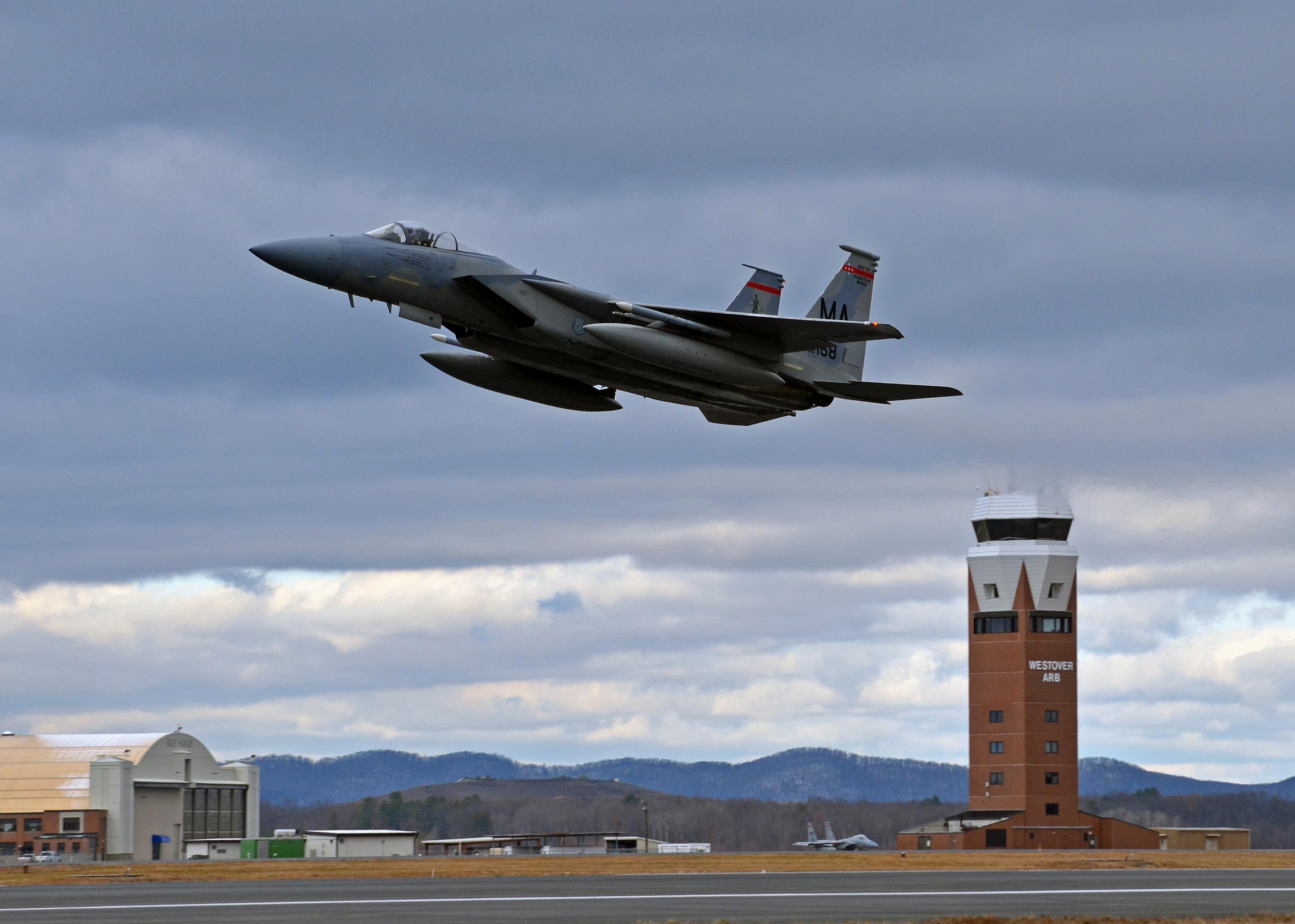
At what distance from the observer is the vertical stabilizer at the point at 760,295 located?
50.2 meters

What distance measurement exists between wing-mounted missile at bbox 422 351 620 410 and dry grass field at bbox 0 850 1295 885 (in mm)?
19111

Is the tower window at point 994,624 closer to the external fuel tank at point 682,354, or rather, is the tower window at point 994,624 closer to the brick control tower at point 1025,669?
the brick control tower at point 1025,669

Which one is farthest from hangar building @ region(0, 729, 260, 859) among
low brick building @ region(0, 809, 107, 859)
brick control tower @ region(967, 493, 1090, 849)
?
brick control tower @ region(967, 493, 1090, 849)

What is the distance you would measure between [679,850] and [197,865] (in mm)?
52667

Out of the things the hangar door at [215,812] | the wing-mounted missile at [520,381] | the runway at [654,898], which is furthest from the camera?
the hangar door at [215,812]

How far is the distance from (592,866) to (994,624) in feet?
222

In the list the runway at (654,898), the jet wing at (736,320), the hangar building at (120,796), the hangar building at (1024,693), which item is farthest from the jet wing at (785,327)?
the hangar building at (1024,693)

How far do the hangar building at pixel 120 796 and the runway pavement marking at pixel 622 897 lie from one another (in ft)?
210

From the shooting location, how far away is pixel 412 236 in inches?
1663

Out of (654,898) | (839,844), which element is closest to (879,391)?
(654,898)

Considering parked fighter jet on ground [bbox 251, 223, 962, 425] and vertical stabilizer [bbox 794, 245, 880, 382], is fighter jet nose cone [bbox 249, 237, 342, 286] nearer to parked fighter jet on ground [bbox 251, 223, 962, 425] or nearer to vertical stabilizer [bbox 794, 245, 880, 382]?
parked fighter jet on ground [bbox 251, 223, 962, 425]

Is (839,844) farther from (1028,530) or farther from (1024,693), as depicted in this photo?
(1028,530)

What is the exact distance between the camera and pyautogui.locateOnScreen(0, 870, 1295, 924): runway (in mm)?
36688

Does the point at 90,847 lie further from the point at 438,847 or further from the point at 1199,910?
the point at 1199,910
